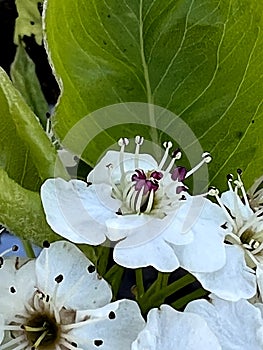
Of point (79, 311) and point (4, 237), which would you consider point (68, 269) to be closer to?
point (79, 311)

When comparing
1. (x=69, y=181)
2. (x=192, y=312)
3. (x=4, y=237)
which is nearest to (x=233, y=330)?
(x=192, y=312)

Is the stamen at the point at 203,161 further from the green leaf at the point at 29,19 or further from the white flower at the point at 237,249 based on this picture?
the green leaf at the point at 29,19

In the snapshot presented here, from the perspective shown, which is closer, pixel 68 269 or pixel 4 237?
pixel 68 269

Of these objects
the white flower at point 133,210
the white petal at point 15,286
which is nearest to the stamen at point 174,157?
the white flower at point 133,210

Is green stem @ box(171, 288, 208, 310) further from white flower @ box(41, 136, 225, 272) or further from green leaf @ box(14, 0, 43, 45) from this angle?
green leaf @ box(14, 0, 43, 45)

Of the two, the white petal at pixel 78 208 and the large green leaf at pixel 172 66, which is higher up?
the large green leaf at pixel 172 66

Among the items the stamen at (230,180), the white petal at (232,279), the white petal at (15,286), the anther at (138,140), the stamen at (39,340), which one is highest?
the anther at (138,140)
